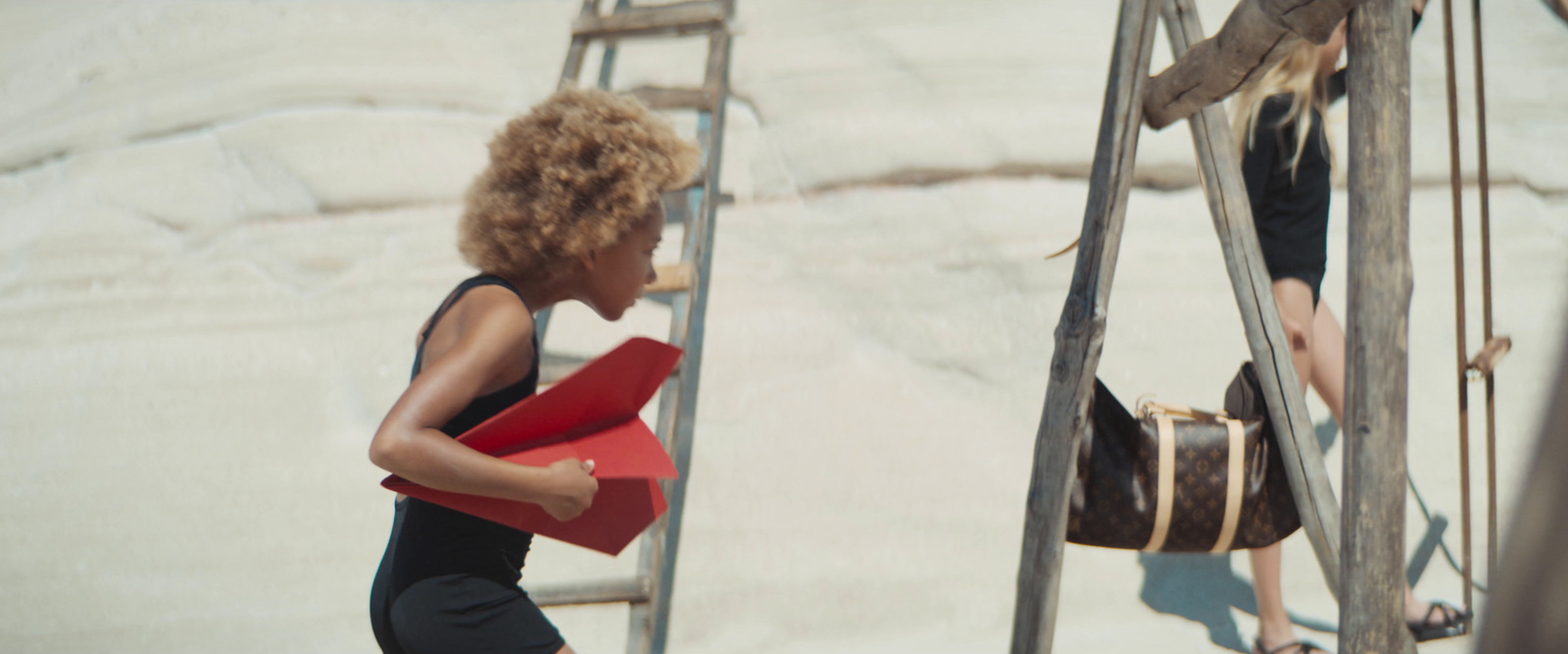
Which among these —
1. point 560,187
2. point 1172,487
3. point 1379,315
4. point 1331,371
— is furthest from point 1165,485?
point 560,187

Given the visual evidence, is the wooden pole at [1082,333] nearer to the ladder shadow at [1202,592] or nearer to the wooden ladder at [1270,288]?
the wooden ladder at [1270,288]

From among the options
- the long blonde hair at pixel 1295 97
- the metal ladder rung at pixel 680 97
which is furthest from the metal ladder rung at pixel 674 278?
the long blonde hair at pixel 1295 97

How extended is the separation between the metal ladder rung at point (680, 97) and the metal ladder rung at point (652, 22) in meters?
0.25

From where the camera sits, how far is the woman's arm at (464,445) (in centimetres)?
92

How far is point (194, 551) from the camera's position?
2.54m

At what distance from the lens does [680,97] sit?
280cm

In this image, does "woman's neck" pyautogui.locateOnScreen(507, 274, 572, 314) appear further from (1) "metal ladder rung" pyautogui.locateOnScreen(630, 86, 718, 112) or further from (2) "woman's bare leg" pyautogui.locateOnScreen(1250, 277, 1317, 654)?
(1) "metal ladder rung" pyautogui.locateOnScreen(630, 86, 718, 112)

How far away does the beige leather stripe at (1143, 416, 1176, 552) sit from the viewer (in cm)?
154

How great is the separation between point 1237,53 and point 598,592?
149 centimetres

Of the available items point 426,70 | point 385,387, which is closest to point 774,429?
point 385,387

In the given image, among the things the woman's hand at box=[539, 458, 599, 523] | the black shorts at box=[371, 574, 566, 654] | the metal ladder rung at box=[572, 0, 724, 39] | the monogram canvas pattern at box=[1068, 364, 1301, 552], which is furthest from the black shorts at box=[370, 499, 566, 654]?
the metal ladder rung at box=[572, 0, 724, 39]

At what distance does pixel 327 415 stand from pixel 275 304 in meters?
0.45

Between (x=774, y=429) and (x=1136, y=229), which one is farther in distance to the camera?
(x=1136, y=229)

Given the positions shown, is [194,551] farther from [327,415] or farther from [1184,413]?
[1184,413]
